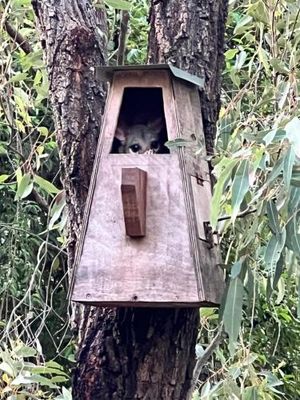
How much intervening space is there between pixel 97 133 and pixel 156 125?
0.33 feet

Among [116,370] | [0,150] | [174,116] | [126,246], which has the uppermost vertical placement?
[0,150]

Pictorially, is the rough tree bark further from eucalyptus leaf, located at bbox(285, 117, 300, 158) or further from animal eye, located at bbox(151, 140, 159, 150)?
eucalyptus leaf, located at bbox(285, 117, 300, 158)

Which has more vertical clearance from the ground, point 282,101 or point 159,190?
point 282,101

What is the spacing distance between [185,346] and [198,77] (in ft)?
1.28

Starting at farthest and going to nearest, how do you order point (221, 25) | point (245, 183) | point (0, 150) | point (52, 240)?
point (52, 240) → point (0, 150) → point (221, 25) → point (245, 183)

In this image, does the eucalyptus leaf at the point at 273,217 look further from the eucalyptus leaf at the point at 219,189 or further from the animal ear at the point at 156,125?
the animal ear at the point at 156,125

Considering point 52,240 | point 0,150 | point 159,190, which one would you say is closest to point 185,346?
point 159,190

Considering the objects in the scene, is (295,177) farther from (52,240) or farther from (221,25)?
(52,240)

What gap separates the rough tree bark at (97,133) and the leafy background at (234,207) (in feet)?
0.27

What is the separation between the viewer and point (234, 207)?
0.94m

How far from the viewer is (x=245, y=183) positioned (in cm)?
96

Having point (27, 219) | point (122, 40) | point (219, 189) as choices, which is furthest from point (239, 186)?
point (27, 219)

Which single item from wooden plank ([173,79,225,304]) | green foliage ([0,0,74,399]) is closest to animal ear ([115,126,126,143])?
wooden plank ([173,79,225,304])

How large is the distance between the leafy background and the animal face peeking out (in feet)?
0.36
